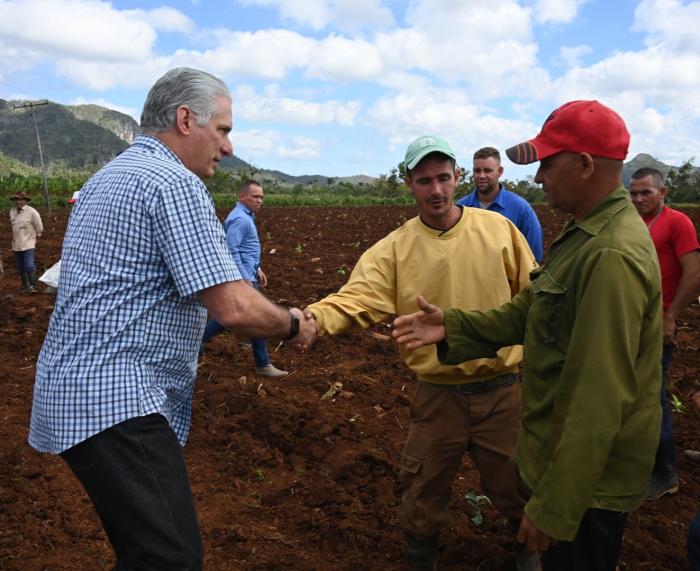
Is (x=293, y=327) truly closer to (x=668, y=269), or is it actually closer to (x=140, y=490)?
(x=140, y=490)

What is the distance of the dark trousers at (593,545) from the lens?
202 centimetres

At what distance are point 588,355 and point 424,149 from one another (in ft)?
5.05

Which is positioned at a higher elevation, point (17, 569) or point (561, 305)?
point (561, 305)

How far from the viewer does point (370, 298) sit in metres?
3.15

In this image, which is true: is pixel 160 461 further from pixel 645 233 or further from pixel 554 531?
pixel 645 233

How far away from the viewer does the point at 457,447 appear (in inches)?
121

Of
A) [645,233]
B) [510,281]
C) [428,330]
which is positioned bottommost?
[428,330]

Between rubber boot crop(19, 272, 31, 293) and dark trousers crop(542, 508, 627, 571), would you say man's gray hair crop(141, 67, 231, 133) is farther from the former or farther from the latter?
rubber boot crop(19, 272, 31, 293)

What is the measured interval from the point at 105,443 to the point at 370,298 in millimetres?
1474

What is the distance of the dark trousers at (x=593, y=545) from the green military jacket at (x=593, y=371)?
0.08m

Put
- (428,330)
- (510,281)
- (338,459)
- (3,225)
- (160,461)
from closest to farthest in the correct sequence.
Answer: (160,461) < (428,330) < (510,281) < (338,459) < (3,225)

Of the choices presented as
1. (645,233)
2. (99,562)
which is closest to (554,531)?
(645,233)

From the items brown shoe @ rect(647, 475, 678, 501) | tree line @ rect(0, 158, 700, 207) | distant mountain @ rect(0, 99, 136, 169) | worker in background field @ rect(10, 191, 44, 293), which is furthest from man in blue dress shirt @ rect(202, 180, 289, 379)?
distant mountain @ rect(0, 99, 136, 169)

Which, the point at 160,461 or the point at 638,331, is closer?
the point at 638,331
